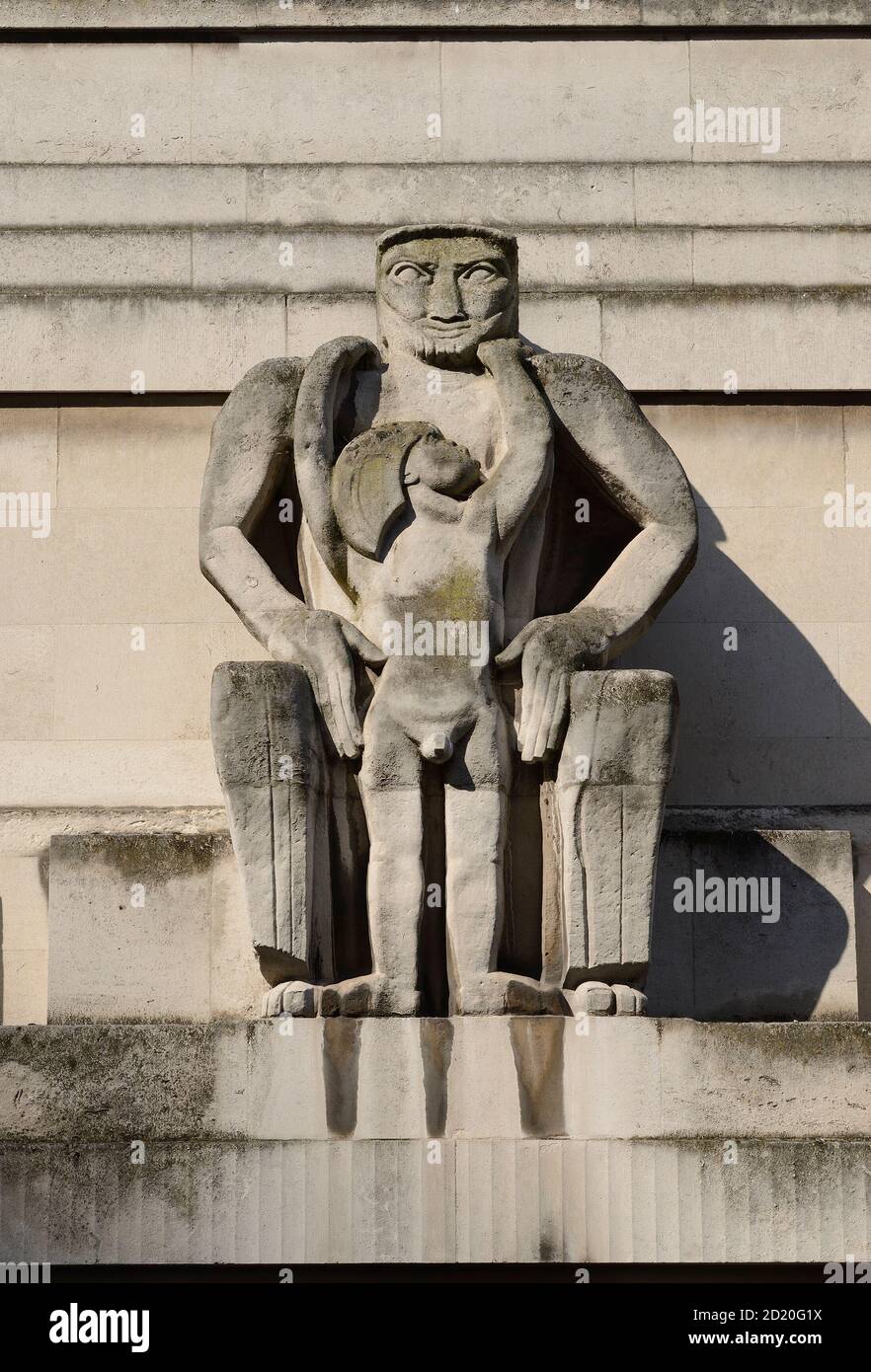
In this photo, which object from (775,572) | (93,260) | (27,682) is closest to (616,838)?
(775,572)

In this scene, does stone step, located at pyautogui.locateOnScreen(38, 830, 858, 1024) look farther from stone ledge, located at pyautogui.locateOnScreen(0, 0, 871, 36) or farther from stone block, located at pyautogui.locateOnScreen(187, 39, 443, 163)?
stone ledge, located at pyautogui.locateOnScreen(0, 0, 871, 36)

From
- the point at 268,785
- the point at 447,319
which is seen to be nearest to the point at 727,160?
the point at 447,319

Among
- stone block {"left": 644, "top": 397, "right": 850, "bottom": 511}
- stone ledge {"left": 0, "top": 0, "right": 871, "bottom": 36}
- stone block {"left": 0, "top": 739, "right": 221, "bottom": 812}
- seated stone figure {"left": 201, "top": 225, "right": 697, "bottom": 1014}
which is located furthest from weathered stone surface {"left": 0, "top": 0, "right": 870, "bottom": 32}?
stone block {"left": 0, "top": 739, "right": 221, "bottom": 812}

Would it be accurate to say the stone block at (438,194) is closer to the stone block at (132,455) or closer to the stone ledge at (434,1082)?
the stone block at (132,455)

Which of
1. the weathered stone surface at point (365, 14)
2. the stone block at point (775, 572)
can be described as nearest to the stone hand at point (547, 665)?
the stone block at point (775, 572)

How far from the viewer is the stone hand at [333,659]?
11.4 metres

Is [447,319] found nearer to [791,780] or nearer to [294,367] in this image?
[294,367]

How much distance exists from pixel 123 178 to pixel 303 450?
3.08 meters

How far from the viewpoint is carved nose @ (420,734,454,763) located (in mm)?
11219

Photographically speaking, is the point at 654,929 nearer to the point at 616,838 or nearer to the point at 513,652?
the point at 616,838

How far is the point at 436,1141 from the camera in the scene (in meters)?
10.7

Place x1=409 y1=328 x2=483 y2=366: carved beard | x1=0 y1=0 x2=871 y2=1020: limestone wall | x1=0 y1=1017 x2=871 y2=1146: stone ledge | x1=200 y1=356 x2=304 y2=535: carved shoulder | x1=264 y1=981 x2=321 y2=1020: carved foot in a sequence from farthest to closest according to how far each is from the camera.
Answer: x1=0 y1=0 x2=871 y2=1020: limestone wall → x1=409 y1=328 x2=483 y2=366: carved beard → x1=200 y1=356 x2=304 y2=535: carved shoulder → x1=264 y1=981 x2=321 y2=1020: carved foot → x1=0 y1=1017 x2=871 y2=1146: stone ledge

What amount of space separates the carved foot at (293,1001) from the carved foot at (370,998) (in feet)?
0.14

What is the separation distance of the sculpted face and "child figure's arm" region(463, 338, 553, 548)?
0.38 ft
